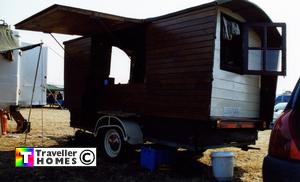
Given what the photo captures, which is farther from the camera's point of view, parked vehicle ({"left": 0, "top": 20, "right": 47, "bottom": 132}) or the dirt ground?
parked vehicle ({"left": 0, "top": 20, "right": 47, "bottom": 132})

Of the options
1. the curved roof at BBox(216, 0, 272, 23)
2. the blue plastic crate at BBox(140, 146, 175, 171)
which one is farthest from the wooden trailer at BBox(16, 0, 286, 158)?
the blue plastic crate at BBox(140, 146, 175, 171)

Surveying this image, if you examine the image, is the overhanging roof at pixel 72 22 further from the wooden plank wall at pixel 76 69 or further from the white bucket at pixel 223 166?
the white bucket at pixel 223 166

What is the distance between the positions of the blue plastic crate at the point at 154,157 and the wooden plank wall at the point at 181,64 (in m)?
0.73

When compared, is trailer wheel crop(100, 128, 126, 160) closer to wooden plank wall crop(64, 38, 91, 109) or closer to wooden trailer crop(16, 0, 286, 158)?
wooden trailer crop(16, 0, 286, 158)

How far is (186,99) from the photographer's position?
21.0 feet

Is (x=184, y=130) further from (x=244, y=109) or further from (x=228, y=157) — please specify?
(x=244, y=109)

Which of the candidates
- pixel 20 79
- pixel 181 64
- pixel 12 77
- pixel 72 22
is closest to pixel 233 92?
pixel 181 64

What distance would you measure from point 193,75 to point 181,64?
1.35ft

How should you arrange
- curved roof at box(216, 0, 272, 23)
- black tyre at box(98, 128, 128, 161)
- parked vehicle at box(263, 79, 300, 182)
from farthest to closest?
black tyre at box(98, 128, 128, 161) → curved roof at box(216, 0, 272, 23) → parked vehicle at box(263, 79, 300, 182)

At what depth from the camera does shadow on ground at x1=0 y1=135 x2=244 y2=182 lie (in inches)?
238

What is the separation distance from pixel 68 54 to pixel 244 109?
5.71 m

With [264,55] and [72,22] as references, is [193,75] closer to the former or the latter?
[264,55]

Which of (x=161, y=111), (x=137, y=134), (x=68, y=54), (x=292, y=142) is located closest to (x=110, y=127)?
(x=137, y=134)

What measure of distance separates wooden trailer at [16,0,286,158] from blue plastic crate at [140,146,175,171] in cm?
26
